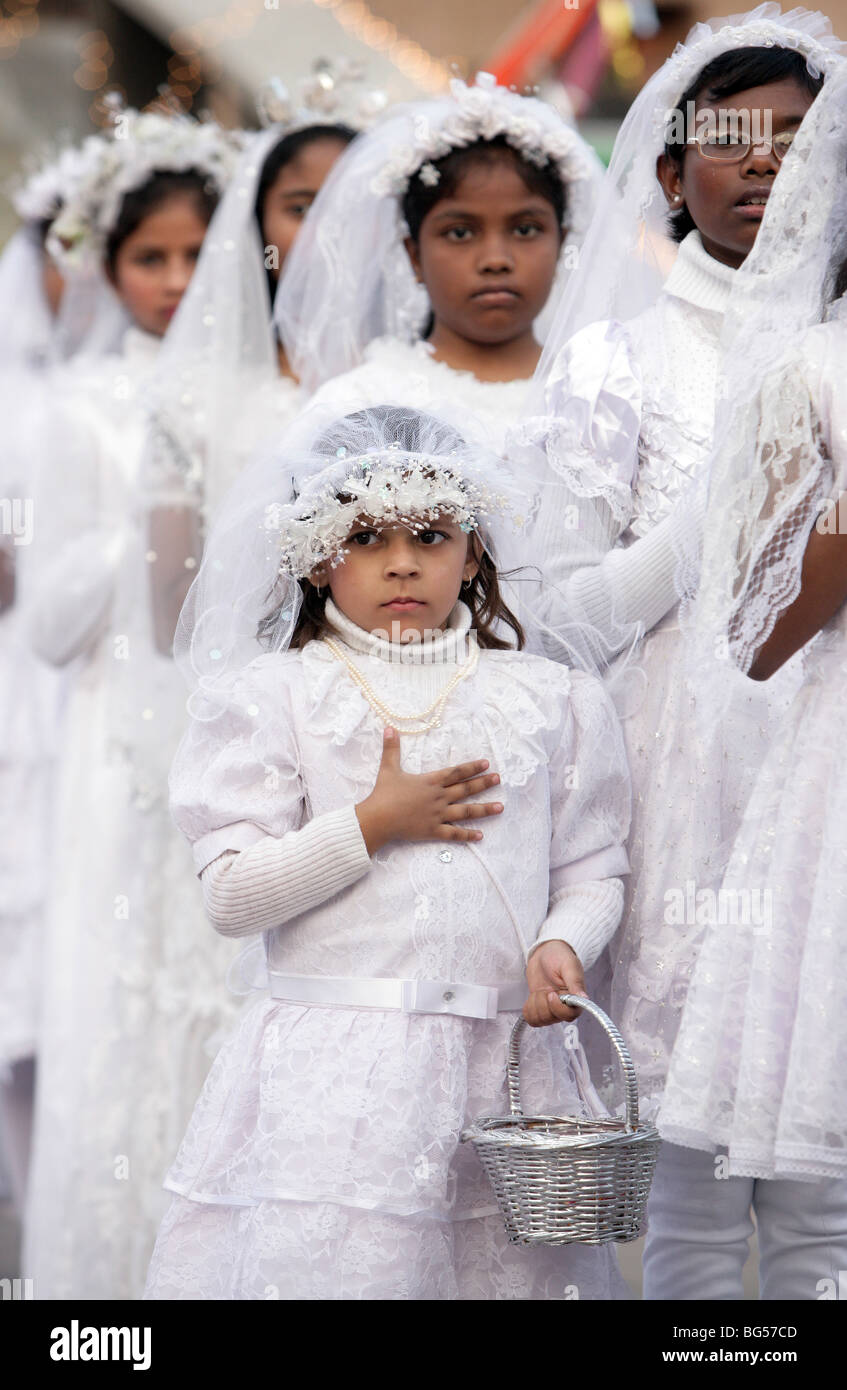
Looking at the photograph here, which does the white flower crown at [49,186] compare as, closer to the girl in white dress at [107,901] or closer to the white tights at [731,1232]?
the girl in white dress at [107,901]

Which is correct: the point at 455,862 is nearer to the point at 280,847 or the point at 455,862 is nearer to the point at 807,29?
the point at 280,847

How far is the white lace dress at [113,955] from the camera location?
3646mm

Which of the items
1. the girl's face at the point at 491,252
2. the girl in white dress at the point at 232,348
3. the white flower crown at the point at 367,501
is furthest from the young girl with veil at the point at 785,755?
the girl in white dress at the point at 232,348

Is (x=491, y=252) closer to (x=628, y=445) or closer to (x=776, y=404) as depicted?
(x=628, y=445)

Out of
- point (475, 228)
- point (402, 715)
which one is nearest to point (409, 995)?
point (402, 715)

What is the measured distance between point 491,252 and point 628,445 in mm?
745

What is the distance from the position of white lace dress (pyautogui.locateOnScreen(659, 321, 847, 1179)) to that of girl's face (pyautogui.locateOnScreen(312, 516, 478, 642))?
1.70 feet

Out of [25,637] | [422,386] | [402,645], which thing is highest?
[422,386]

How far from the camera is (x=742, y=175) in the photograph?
2584 millimetres

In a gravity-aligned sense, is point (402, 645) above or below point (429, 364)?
below

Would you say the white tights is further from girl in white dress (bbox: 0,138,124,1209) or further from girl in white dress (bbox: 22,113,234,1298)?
girl in white dress (bbox: 0,138,124,1209)

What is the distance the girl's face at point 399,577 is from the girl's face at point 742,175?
64cm

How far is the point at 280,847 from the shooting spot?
2.31m

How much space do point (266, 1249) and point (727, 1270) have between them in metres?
0.67
